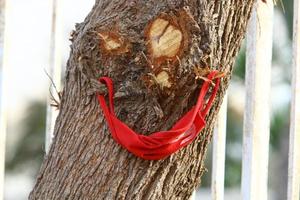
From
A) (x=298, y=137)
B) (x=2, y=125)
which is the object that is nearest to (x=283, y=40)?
(x=298, y=137)

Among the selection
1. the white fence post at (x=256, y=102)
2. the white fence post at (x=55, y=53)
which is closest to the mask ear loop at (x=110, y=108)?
the white fence post at (x=55, y=53)

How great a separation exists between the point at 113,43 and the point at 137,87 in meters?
0.08

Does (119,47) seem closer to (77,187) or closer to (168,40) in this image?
(168,40)

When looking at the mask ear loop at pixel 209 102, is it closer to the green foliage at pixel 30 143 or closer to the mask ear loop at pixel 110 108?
the mask ear loop at pixel 110 108

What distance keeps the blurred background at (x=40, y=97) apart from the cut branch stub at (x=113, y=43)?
906mm

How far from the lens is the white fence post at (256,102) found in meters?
1.97

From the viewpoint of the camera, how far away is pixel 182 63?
1.01 meters

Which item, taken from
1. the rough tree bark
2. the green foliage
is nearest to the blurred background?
the green foliage

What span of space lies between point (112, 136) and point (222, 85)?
192 mm

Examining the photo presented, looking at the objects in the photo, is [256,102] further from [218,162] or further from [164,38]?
[164,38]

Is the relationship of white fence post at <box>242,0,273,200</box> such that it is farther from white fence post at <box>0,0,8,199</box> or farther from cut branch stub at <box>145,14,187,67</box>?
cut branch stub at <box>145,14,187,67</box>

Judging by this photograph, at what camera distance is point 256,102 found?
1969mm

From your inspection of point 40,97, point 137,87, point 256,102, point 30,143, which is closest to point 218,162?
point 256,102

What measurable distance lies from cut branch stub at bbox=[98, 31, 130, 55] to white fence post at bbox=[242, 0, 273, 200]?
0.98m
